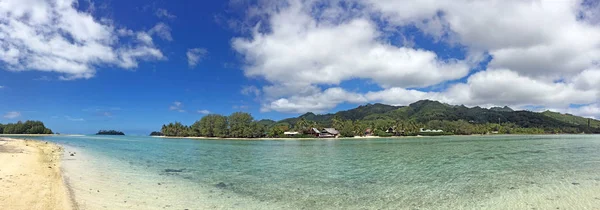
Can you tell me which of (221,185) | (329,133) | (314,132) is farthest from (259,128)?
(221,185)

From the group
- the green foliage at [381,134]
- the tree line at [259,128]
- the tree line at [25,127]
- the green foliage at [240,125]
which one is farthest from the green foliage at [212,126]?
the tree line at [25,127]

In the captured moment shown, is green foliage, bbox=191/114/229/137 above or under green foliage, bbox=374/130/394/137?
above

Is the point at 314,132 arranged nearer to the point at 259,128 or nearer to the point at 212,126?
the point at 259,128

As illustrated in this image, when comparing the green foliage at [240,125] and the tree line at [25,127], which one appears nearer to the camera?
the green foliage at [240,125]

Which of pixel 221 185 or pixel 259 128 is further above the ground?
pixel 259 128

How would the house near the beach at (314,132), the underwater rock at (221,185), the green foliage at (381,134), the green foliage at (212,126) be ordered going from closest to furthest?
the underwater rock at (221,185), the house near the beach at (314,132), the green foliage at (212,126), the green foliage at (381,134)

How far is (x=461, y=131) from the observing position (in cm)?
18950

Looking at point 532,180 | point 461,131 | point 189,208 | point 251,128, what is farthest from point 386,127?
point 189,208

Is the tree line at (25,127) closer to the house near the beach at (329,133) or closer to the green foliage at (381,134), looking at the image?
the house near the beach at (329,133)

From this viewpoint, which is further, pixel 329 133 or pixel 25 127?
pixel 25 127

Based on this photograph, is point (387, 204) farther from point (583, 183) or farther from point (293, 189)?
point (583, 183)

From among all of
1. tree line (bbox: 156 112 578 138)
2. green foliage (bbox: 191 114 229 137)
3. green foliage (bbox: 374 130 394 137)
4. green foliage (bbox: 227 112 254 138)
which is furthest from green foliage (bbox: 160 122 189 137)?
green foliage (bbox: 374 130 394 137)

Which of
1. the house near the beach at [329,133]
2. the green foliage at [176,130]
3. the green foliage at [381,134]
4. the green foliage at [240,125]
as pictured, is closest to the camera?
the green foliage at [240,125]

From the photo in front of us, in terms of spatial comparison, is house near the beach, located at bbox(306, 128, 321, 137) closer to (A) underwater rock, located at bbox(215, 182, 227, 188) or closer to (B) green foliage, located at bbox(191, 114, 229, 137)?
(B) green foliage, located at bbox(191, 114, 229, 137)
